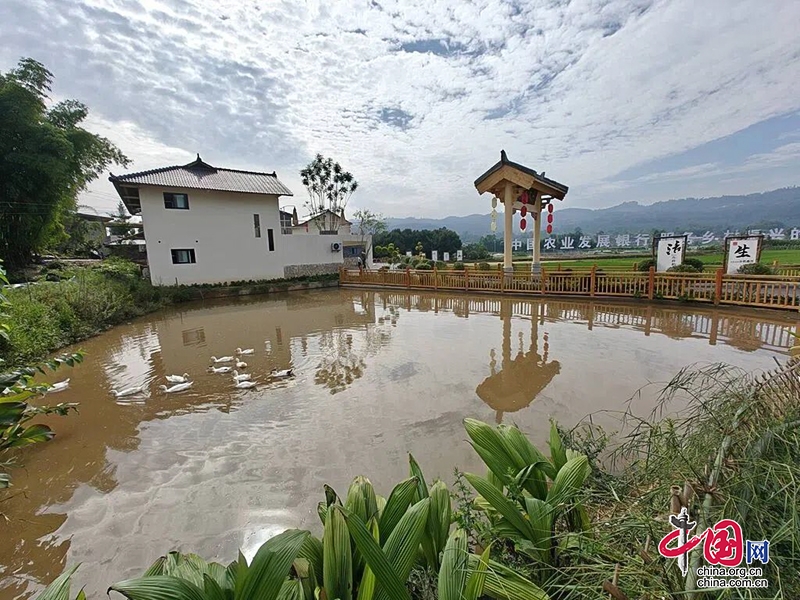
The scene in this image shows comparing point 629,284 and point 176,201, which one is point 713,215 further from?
point 176,201

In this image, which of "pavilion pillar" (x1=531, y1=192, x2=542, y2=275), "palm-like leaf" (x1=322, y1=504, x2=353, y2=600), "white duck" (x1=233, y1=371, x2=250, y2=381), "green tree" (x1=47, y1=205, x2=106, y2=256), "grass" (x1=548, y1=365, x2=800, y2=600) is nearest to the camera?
"grass" (x1=548, y1=365, x2=800, y2=600)

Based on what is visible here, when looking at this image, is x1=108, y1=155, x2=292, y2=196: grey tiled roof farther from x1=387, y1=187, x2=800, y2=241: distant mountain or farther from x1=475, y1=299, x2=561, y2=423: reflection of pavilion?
x1=387, y1=187, x2=800, y2=241: distant mountain

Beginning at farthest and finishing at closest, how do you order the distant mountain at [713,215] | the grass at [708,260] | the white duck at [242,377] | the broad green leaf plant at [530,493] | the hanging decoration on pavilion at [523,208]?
the distant mountain at [713,215]
the grass at [708,260]
the hanging decoration on pavilion at [523,208]
the white duck at [242,377]
the broad green leaf plant at [530,493]

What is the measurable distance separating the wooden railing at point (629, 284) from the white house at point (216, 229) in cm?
580

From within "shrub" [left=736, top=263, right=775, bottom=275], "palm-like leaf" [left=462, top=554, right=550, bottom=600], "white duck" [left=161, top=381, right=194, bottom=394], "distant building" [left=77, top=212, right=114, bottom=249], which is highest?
"distant building" [left=77, top=212, right=114, bottom=249]

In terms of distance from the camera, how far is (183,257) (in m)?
14.7

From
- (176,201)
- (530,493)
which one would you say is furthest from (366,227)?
(530,493)

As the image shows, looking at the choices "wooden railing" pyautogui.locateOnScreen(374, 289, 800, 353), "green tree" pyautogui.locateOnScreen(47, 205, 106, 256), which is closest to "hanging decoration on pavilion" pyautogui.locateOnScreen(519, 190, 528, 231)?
"wooden railing" pyautogui.locateOnScreen(374, 289, 800, 353)

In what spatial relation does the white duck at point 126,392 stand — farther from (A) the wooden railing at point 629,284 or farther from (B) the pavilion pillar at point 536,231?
(B) the pavilion pillar at point 536,231

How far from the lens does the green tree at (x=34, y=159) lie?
10680 mm

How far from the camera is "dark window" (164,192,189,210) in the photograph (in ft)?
46.7

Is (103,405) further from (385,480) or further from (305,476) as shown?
(385,480)

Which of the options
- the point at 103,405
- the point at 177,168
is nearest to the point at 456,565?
the point at 103,405

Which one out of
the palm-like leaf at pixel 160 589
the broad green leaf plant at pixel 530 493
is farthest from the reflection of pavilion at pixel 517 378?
the palm-like leaf at pixel 160 589
